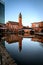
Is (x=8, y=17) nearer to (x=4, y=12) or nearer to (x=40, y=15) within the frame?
(x=4, y=12)

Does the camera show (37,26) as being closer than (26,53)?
No

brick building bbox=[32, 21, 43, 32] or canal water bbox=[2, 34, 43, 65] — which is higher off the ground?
brick building bbox=[32, 21, 43, 32]

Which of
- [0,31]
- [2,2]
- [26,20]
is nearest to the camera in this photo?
[2,2]

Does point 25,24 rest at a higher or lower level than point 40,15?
lower

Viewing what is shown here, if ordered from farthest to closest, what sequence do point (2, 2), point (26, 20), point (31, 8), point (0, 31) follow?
1. point (0, 31)
2. point (26, 20)
3. point (31, 8)
4. point (2, 2)

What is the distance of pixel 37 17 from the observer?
37.2 feet

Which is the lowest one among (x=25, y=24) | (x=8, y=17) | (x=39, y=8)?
(x=25, y=24)

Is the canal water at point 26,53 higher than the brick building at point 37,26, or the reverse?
the brick building at point 37,26

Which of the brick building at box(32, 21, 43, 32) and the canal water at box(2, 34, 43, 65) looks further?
the brick building at box(32, 21, 43, 32)

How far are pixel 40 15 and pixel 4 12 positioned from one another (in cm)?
374

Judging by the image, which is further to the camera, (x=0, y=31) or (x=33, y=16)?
(x=0, y=31)

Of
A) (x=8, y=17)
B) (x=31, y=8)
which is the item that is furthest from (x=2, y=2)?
(x=31, y=8)

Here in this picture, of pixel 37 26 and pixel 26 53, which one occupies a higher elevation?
pixel 37 26

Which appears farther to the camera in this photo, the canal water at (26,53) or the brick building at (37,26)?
the brick building at (37,26)
